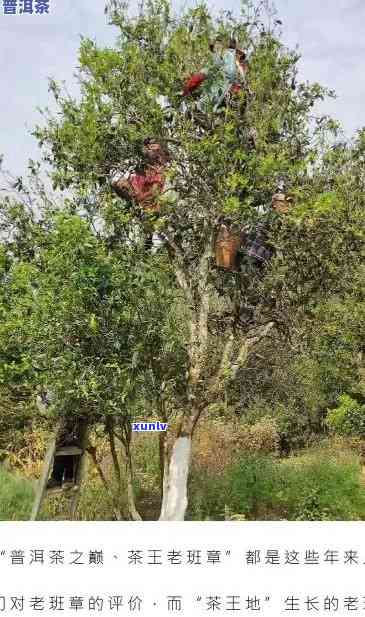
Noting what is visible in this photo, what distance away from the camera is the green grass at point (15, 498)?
25.0 feet

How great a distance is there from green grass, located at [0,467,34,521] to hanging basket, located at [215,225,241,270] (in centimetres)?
358

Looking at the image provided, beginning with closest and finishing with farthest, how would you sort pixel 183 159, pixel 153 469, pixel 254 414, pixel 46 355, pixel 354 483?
pixel 46 355 < pixel 183 159 < pixel 354 483 < pixel 153 469 < pixel 254 414

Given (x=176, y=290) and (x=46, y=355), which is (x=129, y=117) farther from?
(x=46, y=355)

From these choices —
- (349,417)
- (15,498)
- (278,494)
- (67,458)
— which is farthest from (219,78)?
(15,498)

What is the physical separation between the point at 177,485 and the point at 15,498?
262 centimetres

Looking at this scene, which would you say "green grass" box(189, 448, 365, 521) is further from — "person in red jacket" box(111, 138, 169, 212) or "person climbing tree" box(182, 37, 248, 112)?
"person climbing tree" box(182, 37, 248, 112)

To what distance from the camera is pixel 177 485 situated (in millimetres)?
6297

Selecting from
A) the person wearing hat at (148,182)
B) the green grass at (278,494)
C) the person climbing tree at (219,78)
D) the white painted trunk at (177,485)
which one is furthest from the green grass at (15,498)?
the person climbing tree at (219,78)

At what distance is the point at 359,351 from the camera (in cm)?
994

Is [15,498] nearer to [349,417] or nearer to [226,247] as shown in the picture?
[226,247]

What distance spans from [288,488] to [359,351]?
8.07 feet

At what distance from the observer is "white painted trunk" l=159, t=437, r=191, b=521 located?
245 inches

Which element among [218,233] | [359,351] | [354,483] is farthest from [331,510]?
[218,233]

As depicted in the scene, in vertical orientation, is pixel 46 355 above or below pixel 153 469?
above
